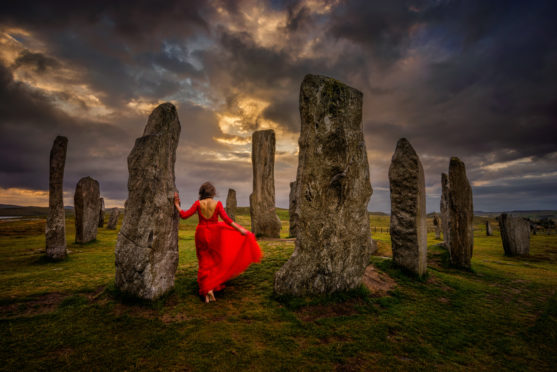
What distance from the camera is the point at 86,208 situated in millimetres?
14617

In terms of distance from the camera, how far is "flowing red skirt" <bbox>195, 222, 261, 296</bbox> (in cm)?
579

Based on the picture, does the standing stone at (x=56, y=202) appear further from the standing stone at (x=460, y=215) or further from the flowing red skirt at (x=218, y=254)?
the standing stone at (x=460, y=215)

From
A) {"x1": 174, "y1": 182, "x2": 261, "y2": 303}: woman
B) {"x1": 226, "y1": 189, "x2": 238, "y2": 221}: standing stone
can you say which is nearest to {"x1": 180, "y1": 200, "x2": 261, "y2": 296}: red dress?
{"x1": 174, "y1": 182, "x2": 261, "y2": 303}: woman

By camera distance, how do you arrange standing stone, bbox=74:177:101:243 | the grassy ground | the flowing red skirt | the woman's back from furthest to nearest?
standing stone, bbox=74:177:101:243 < the woman's back < the flowing red skirt < the grassy ground

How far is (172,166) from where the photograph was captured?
243 inches

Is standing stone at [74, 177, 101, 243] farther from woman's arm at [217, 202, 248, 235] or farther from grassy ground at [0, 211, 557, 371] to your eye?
woman's arm at [217, 202, 248, 235]

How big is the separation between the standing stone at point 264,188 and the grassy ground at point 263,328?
6908mm

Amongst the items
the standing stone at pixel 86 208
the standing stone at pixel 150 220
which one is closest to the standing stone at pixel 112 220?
the standing stone at pixel 86 208

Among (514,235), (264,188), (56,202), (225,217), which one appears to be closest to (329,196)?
(225,217)

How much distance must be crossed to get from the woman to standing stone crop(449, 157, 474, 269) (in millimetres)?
9137

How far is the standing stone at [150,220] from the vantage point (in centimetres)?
525

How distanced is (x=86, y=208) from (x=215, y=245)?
1322 cm

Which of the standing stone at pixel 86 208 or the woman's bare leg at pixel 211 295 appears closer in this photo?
the woman's bare leg at pixel 211 295

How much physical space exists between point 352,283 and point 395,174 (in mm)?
4249
